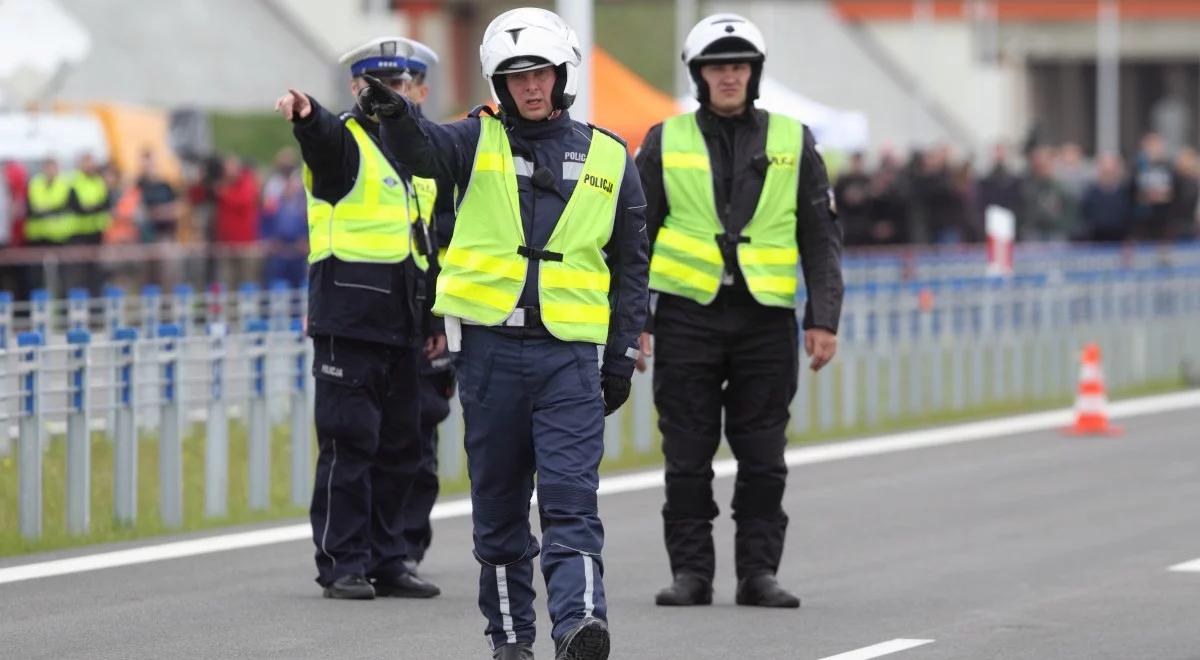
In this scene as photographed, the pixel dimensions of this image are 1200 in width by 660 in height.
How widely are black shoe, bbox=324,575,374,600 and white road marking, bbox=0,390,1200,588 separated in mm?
1385

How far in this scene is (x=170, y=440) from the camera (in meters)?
12.7

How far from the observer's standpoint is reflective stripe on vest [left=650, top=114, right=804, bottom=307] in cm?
1005

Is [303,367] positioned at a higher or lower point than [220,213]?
lower

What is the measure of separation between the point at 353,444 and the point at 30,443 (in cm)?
252

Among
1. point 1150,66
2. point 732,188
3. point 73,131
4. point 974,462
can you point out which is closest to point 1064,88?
point 1150,66

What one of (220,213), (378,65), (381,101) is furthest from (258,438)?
(220,213)

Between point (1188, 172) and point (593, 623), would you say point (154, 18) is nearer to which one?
point (1188, 172)

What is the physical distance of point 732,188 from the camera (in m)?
10.1

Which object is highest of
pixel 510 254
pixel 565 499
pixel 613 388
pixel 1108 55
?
pixel 1108 55

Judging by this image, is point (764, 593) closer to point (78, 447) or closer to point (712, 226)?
point (712, 226)

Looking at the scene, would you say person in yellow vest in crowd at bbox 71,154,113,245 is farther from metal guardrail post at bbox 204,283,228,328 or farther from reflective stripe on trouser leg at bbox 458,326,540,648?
reflective stripe on trouser leg at bbox 458,326,540,648

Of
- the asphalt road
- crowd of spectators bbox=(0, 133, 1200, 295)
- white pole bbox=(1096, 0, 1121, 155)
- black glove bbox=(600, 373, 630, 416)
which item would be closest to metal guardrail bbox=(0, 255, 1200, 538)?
the asphalt road

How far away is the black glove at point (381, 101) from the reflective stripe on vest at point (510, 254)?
0.36 meters

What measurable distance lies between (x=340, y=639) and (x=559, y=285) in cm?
184
